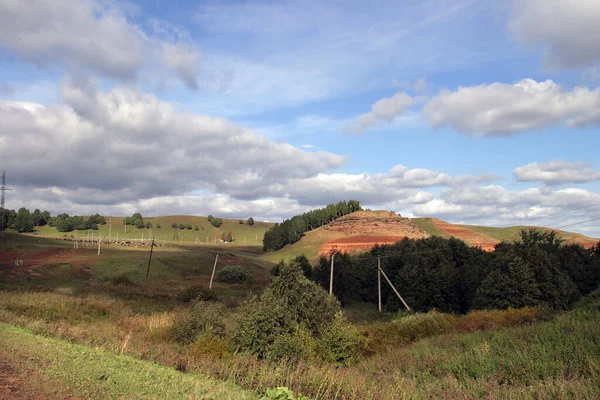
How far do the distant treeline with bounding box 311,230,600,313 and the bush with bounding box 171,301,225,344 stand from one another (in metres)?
22.1

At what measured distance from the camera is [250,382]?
1065 cm

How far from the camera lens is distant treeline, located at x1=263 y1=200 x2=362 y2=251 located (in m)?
147

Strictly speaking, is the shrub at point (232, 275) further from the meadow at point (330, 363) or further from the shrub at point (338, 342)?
the shrub at point (338, 342)

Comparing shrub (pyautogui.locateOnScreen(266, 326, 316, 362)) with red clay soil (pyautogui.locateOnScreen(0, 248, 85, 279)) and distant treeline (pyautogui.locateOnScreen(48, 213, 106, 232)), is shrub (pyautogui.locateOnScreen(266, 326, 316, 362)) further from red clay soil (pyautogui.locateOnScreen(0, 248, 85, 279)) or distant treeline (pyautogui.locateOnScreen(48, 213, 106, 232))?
distant treeline (pyautogui.locateOnScreen(48, 213, 106, 232))

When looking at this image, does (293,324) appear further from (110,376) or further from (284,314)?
(110,376)

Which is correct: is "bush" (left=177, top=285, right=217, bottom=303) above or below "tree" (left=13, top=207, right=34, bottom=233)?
below

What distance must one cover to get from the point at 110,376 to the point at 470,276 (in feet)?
140

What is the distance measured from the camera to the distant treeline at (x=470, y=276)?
31.5m

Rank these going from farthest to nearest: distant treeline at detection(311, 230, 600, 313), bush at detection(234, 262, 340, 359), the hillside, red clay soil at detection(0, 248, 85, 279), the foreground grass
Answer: the hillside → red clay soil at detection(0, 248, 85, 279) → distant treeline at detection(311, 230, 600, 313) → bush at detection(234, 262, 340, 359) → the foreground grass

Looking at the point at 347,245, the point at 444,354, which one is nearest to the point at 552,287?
the point at 444,354

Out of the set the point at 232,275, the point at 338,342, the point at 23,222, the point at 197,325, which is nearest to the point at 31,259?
the point at 232,275

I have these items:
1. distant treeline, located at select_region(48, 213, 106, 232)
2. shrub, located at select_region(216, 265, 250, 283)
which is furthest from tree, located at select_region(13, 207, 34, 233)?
shrub, located at select_region(216, 265, 250, 283)

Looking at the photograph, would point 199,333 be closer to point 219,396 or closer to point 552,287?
point 219,396

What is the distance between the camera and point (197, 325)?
19953 millimetres
